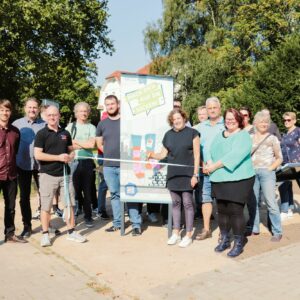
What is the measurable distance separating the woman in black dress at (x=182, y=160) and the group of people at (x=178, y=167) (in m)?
0.01

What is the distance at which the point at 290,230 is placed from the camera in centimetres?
610

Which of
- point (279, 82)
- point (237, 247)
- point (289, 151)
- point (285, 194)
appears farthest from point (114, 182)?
point (279, 82)

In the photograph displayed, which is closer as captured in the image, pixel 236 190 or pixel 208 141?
pixel 236 190

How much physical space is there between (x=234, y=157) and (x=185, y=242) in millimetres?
1341

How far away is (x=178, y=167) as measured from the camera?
5281 millimetres

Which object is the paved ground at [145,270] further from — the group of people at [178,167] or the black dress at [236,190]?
the black dress at [236,190]

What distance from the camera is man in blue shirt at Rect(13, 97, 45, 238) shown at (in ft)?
19.1

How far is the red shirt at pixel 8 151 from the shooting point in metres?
5.26

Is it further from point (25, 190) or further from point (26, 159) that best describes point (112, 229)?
point (26, 159)

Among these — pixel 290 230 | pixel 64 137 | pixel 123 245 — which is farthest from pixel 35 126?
pixel 290 230

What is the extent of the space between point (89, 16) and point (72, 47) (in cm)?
199

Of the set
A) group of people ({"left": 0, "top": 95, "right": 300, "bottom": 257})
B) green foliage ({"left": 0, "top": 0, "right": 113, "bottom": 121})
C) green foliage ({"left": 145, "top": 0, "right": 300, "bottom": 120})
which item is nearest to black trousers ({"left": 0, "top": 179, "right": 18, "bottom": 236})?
group of people ({"left": 0, "top": 95, "right": 300, "bottom": 257})

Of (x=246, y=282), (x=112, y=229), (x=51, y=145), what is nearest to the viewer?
(x=246, y=282)

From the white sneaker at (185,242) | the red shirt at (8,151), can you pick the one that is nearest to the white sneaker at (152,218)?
the white sneaker at (185,242)
